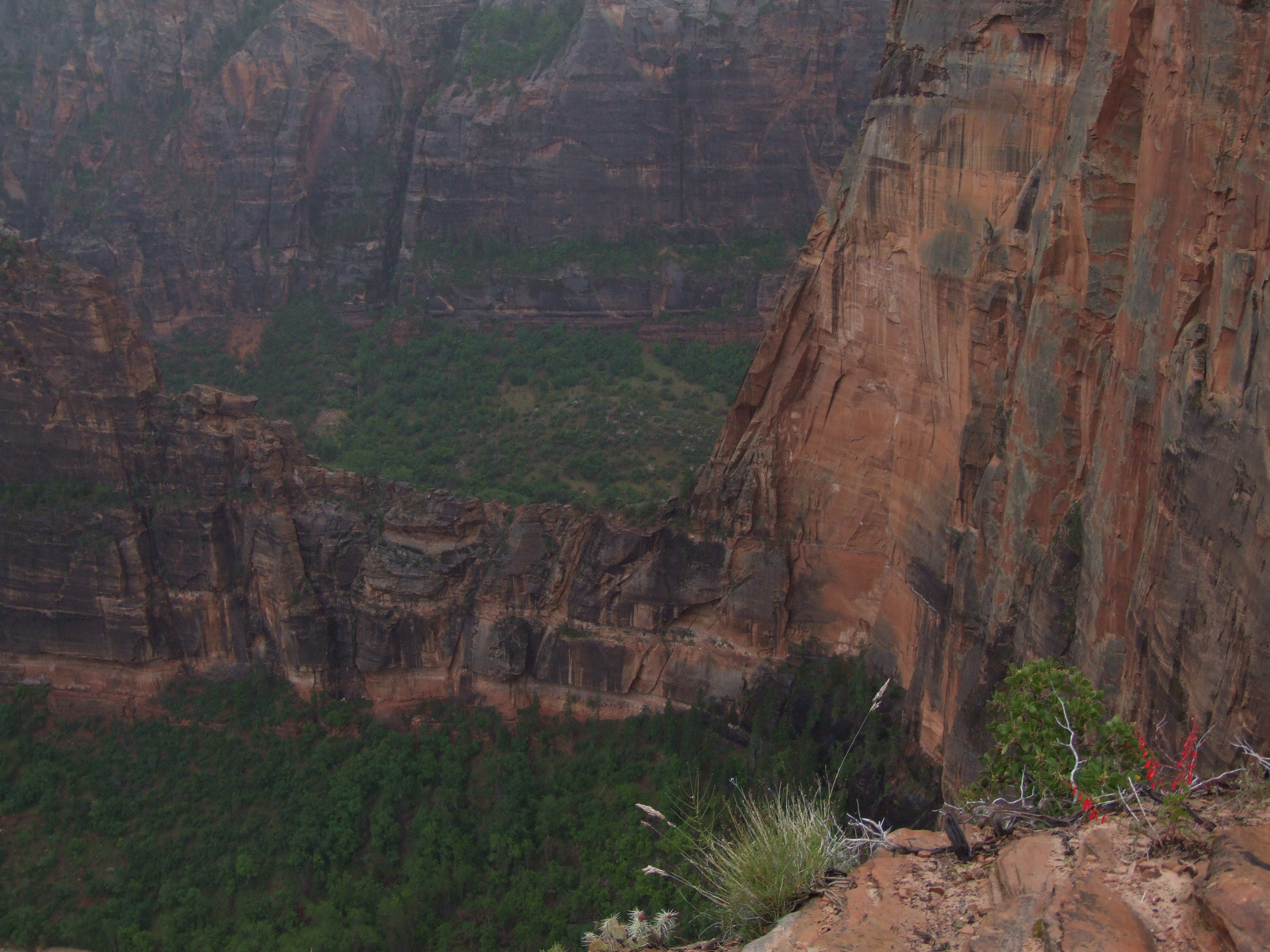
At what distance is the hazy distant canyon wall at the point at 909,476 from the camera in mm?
15156

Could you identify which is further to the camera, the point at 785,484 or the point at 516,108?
the point at 516,108

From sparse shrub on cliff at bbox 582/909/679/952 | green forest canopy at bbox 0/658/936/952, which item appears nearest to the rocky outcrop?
sparse shrub on cliff at bbox 582/909/679/952

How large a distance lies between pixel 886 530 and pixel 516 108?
4023cm

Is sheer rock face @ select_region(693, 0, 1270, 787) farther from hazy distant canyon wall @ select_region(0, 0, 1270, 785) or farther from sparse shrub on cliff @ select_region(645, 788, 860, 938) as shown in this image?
sparse shrub on cliff @ select_region(645, 788, 860, 938)

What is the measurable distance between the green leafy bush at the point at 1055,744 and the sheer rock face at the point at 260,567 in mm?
17938

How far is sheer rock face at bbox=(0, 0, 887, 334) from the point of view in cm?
5931

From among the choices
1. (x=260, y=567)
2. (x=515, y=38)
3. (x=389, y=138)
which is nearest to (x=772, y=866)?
(x=260, y=567)

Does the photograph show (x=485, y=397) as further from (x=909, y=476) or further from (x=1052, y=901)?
(x=1052, y=901)

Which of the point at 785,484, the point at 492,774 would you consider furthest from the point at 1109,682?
the point at 492,774

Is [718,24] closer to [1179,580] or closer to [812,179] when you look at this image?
[812,179]

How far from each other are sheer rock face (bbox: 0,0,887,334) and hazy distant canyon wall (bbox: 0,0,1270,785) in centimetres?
2877

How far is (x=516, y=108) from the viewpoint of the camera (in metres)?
61.6

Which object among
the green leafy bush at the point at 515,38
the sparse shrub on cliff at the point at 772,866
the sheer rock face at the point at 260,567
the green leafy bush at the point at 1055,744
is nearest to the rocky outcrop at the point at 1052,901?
the sparse shrub on cliff at the point at 772,866

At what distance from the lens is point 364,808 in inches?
1198
